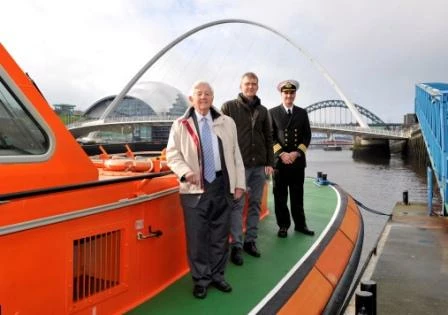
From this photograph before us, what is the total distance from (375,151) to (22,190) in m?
74.1

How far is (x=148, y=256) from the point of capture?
145 inches

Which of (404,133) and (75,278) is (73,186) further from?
(404,133)

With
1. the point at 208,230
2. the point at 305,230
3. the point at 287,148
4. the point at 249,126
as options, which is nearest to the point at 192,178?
the point at 208,230

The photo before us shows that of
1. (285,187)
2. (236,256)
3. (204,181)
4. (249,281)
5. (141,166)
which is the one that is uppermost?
(141,166)

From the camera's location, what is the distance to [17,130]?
278 cm

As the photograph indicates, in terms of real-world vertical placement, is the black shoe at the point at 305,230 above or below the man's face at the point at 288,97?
below

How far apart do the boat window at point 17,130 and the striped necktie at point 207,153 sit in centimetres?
132

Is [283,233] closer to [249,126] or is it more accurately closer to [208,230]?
[249,126]

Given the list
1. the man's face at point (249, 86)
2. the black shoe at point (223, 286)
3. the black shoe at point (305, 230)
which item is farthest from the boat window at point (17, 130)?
the black shoe at point (305, 230)

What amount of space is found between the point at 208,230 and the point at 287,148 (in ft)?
7.83

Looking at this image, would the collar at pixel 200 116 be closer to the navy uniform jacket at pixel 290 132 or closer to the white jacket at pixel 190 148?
the white jacket at pixel 190 148

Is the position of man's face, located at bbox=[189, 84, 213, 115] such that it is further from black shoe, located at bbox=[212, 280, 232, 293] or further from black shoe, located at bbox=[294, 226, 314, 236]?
black shoe, located at bbox=[294, 226, 314, 236]

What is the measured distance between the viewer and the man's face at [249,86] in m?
4.95

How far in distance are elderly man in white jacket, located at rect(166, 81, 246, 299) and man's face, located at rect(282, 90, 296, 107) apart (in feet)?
6.87
